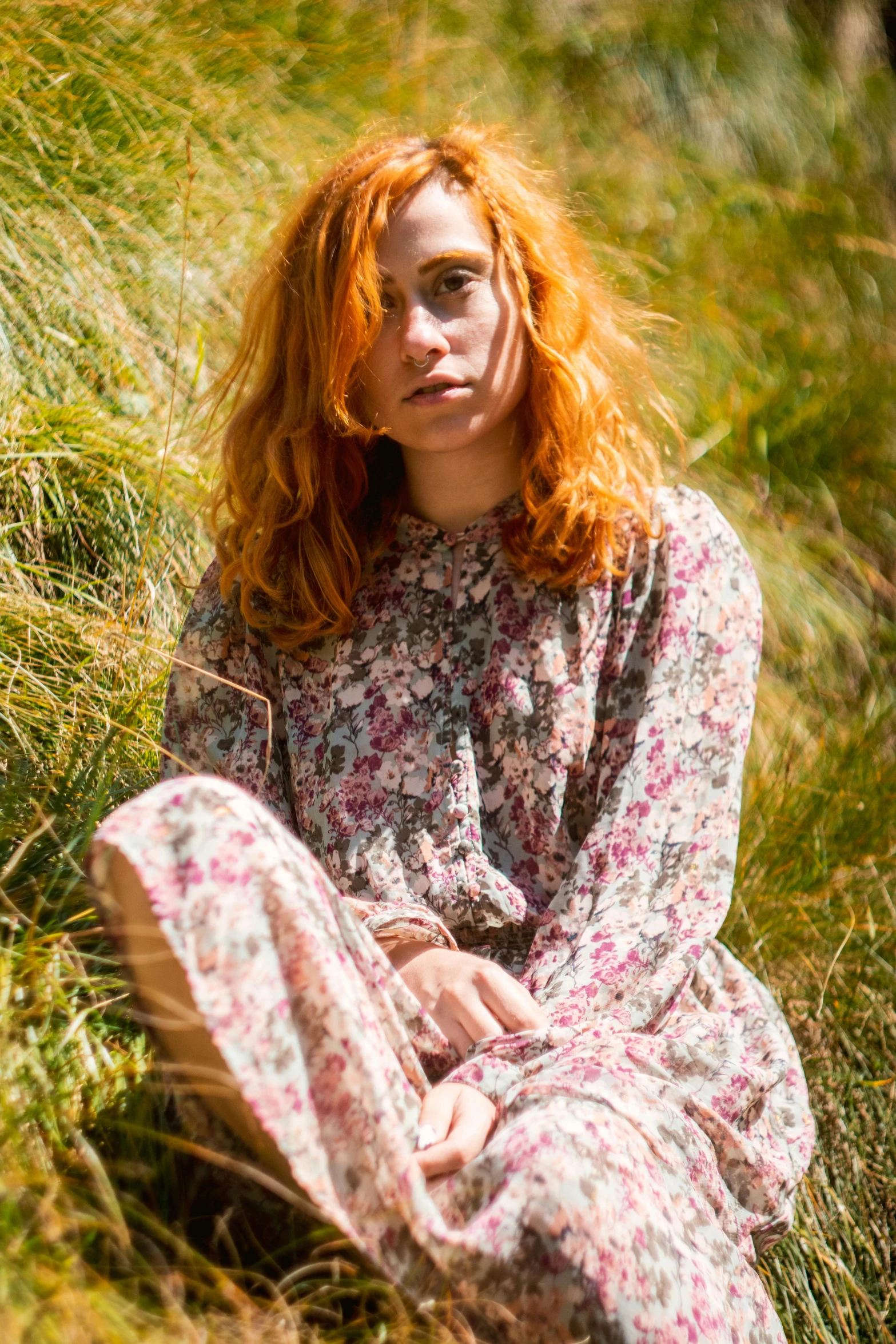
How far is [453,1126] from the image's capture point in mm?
1584

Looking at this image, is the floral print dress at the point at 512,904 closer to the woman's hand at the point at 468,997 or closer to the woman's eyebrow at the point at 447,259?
the woman's hand at the point at 468,997

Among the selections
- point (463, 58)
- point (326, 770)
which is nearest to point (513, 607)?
point (326, 770)

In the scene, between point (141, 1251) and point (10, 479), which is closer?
point (141, 1251)

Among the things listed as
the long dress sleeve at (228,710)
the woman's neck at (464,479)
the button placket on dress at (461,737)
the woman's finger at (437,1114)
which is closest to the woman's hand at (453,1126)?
the woman's finger at (437,1114)

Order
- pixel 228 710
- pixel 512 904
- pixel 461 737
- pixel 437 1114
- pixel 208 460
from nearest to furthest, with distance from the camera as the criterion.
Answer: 1. pixel 437 1114
2. pixel 512 904
3. pixel 461 737
4. pixel 228 710
5. pixel 208 460

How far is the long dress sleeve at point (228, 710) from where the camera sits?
86.8 inches

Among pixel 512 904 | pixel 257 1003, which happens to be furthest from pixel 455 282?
pixel 257 1003

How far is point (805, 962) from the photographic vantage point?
2832 millimetres

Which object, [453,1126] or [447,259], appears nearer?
[453,1126]

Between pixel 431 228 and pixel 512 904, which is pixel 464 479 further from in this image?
pixel 512 904

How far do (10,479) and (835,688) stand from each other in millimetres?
2447

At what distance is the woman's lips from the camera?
210cm

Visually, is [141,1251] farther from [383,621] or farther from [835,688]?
[835,688]

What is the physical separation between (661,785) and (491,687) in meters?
0.33
